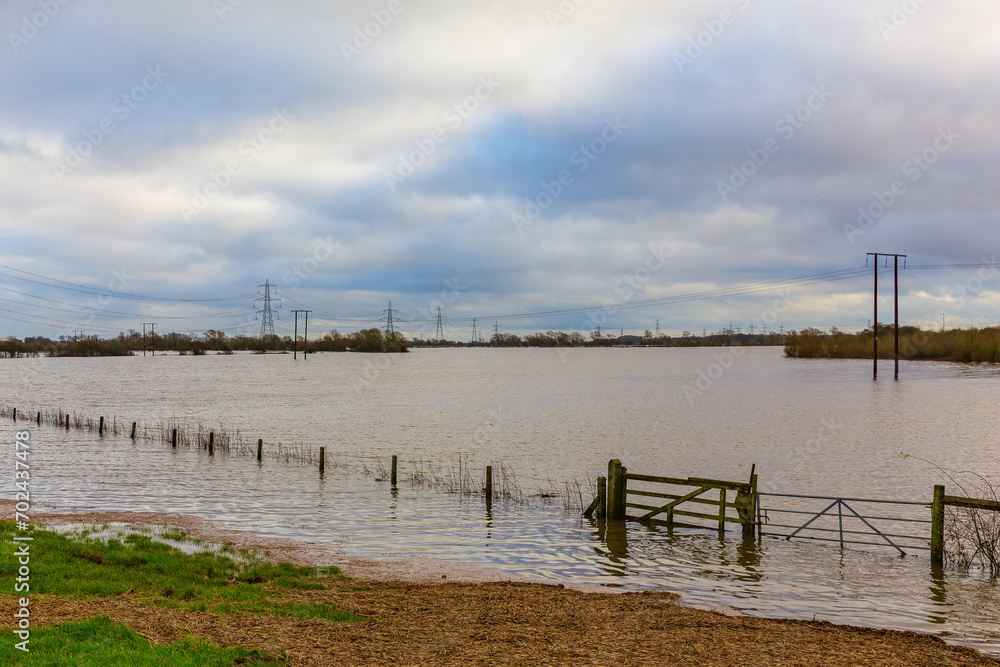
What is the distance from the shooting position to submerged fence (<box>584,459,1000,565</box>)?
2000 centimetres

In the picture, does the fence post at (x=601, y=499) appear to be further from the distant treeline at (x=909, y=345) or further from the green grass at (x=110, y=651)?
the distant treeline at (x=909, y=345)

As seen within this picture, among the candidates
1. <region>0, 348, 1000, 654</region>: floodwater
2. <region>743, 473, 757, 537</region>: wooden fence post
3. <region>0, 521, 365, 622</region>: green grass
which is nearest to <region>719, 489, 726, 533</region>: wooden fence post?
<region>0, 348, 1000, 654</region>: floodwater

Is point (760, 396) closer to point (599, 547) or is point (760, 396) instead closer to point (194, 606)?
point (599, 547)

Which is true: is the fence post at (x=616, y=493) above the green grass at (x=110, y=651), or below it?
below

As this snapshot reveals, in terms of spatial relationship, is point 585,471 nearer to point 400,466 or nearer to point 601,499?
point 400,466

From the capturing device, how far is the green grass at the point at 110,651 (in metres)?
8.95

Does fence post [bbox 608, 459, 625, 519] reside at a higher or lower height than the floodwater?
higher

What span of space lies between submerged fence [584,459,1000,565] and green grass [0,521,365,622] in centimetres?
1051

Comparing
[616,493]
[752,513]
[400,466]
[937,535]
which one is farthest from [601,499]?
[400,466]

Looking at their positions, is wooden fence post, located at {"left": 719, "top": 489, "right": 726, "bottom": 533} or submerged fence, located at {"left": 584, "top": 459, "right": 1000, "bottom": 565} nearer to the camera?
submerged fence, located at {"left": 584, "top": 459, "right": 1000, "bottom": 565}

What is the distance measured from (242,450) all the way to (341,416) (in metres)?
21.4

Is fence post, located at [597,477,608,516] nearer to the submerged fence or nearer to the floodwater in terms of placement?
the submerged fence

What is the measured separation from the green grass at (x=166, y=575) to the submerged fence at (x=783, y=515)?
34.5 feet

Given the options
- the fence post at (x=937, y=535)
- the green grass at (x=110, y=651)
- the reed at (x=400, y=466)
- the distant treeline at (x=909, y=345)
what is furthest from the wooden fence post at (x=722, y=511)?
the distant treeline at (x=909, y=345)
